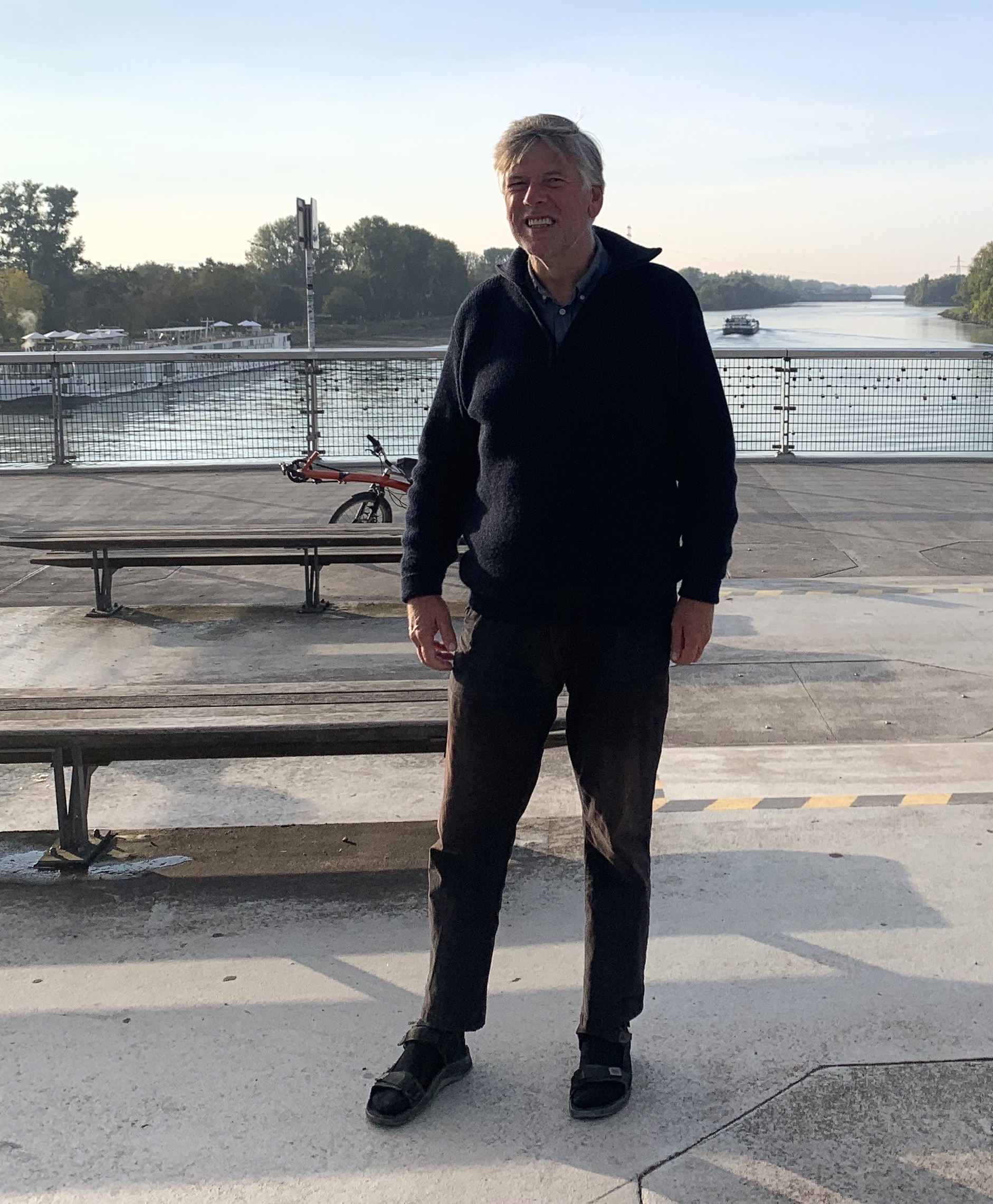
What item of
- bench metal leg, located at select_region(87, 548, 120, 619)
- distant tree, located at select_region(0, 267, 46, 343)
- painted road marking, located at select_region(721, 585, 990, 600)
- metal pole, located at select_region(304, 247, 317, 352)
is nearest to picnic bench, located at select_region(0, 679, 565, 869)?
bench metal leg, located at select_region(87, 548, 120, 619)

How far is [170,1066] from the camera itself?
9.55 ft

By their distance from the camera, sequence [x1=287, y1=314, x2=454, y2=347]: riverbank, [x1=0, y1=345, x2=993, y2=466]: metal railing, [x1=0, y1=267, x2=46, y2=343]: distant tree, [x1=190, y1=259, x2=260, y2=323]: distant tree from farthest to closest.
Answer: [x1=0, y1=267, x2=46, y2=343]: distant tree
[x1=190, y1=259, x2=260, y2=323]: distant tree
[x1=287, y1=314, x2=454, y2=347]: riverbank
[x1=0, y1=345, x2=993, y2=466]: metal railing

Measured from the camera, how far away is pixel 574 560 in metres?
2.70

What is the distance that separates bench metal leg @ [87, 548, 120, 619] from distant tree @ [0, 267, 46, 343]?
8961 centimetres

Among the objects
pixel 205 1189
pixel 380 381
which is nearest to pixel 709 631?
pixel 205 1189

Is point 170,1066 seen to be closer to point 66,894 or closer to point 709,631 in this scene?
point 66,894

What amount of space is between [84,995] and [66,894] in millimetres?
613

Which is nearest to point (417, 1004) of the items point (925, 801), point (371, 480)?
point (925, 801)

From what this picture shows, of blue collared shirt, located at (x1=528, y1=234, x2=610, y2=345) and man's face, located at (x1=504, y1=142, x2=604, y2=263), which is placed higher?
man's face, located at (x1=504, y1=142, x2=604, y2=263)

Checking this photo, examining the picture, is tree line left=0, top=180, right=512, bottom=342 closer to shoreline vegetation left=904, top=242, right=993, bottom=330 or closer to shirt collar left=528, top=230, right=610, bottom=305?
shirt collar left=528, top=230, right=610, bottom=305

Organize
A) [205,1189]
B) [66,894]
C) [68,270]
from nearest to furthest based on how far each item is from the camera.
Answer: [205,1189] < [66,894] < [68,270]

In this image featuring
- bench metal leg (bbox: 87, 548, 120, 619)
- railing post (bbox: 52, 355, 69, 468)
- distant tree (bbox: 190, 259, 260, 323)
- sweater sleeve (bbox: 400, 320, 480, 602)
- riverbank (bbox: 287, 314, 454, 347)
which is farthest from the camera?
distant tree (bbox: 190, 259, 260, 323)

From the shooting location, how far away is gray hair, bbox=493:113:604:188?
8.59 feet

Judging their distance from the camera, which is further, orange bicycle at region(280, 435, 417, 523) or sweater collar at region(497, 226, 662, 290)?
orange bicycle at region(280, 435, 417, 523)
